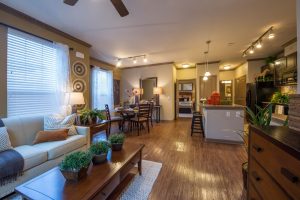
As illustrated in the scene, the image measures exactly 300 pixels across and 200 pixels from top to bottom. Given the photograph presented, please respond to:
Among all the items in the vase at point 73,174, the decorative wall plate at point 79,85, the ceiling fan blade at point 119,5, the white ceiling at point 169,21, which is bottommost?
the vase at point 73,174

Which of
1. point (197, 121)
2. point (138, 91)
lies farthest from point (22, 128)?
point (138, 91)

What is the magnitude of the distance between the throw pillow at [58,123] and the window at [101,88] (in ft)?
9.23

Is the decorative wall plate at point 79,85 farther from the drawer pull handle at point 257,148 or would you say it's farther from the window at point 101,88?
the drawer pull handle at point 257,148

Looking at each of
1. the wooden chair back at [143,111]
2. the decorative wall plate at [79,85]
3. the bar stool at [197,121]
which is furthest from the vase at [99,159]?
the bar stool at [197,121]

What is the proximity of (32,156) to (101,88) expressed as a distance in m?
4.35

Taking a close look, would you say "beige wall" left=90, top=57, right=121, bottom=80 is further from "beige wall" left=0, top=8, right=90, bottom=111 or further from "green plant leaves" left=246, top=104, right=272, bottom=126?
"green plant leaves" left=246, top=104, right=272, bottom=126

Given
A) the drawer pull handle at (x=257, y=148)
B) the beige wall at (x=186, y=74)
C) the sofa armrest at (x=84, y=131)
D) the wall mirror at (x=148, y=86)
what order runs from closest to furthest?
the drawer pull handle at (x=257, y=148), the sofa armrest at (x=84, y=131), the wall mirror at (x=148, y=86), the beige wall at (x=186, y=74)

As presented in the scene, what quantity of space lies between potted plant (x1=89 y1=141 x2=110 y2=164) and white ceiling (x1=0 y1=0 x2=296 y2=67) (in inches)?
90.1

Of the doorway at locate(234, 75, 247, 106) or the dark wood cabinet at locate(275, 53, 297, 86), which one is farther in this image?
the doorway at locate(234, 75, 247, 106)

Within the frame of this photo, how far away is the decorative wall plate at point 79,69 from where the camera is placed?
383cm

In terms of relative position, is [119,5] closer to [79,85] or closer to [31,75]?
[31,75]

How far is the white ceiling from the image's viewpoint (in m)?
2.46

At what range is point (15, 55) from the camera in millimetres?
2682

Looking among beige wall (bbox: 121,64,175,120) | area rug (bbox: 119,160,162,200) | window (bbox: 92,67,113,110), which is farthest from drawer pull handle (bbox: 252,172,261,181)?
beige wall (bbox: 121,64,175,120)
